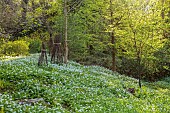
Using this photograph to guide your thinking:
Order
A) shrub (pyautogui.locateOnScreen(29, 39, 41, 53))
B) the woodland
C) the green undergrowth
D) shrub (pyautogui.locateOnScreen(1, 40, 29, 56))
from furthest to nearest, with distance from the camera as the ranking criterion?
1. shrub (pyautogui.locateOnScreen(29, 39, 41, 53))
2. shrub (pyautogui.locateOnScreen(1, 40, 29, 56))
3. the woodland
4. the green undergrowth

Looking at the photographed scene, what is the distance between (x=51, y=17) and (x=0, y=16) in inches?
271

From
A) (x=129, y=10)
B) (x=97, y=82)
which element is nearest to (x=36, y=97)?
(x=97, y=82)

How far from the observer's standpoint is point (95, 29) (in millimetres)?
28000

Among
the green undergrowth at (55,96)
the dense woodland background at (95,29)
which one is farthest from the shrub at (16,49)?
the green undergrowth at (55,96)

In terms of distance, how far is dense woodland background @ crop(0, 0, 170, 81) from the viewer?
19641mm

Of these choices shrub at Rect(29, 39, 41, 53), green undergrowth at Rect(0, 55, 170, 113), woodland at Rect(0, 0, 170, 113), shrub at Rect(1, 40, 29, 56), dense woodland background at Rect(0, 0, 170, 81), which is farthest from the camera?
shrub at Rect(29, 39, 41, 53)

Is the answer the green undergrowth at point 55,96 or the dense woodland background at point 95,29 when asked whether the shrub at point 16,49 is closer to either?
the dense woodland background at point 95,29

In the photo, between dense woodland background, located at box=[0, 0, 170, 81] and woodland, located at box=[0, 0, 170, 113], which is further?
dense woodland background, located at box=[0, 0, 170, 81]

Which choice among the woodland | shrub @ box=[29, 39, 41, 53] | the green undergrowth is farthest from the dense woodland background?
the green undergrowth

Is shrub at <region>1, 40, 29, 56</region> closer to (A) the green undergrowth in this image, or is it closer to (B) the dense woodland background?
(B) the dense woodland background

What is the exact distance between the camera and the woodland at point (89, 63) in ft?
32.3

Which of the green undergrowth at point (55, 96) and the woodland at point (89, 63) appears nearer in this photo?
the green undergrowth at point (55, 96)

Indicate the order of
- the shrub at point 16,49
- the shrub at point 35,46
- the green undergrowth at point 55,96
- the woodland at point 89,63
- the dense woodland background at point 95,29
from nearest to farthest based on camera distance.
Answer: the green undergrowth at point 55,96 → the woodland at point 89,63 → the dense woodland background at point 95,29 → the shrub at point 16,49 → the shrub at point 35,46

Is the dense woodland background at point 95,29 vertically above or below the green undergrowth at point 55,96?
above
